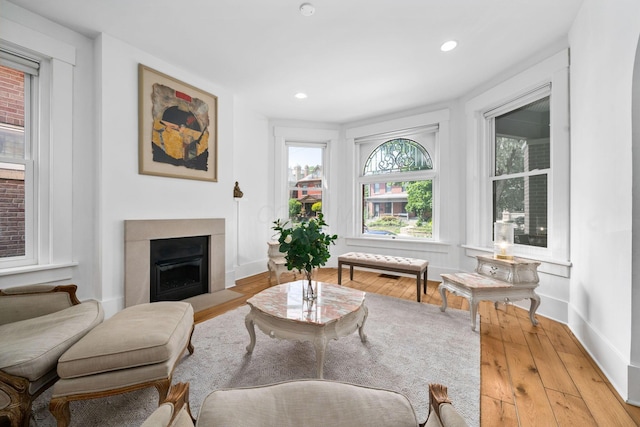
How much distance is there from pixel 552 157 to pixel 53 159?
4.81 m

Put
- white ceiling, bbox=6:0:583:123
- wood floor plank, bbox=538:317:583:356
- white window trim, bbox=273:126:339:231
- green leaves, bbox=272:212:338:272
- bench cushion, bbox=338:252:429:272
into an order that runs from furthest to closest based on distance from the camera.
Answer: white window trim, bbox=273:126:339:231, bench cushion, bbox=338:252:429:272, white ceiling, bbox=6:0:583:123, wood floor plank, bbox=538:317:583:356, green leaves, bbox=272:212:338:272

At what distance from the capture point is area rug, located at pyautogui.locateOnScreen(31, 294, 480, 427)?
142 cm

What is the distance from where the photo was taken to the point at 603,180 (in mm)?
1849

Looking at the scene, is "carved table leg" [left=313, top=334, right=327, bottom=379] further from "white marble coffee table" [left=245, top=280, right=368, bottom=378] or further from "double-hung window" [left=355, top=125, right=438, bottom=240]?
"double-hung window" [left=355, top=125, right=438, bottom=240]

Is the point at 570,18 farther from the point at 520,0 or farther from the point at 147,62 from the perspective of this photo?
the point at 147,62

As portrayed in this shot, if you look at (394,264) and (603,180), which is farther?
(394,264)

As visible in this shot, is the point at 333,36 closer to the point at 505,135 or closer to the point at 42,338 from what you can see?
the point at 505,135

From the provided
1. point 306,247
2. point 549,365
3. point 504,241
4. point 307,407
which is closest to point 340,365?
point 306,247

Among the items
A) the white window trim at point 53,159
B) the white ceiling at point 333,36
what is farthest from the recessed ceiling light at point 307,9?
the white window trim at point 53,159

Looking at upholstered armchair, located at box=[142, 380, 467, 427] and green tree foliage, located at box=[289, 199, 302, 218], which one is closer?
upholstered armchair, located at box=[142, 380, 467, 427]

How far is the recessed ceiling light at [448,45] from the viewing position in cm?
258

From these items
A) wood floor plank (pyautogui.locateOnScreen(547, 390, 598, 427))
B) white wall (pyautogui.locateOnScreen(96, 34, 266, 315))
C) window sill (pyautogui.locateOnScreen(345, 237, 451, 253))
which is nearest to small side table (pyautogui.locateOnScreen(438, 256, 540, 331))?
wood floor plank (pyautogui.locateOnScreen(547, 390, 598, 427))

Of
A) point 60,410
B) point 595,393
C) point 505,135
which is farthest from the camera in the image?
point 505,135

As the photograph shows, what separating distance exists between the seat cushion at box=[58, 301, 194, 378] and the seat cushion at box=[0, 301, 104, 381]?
10 cm
